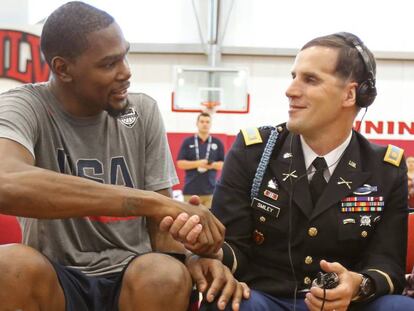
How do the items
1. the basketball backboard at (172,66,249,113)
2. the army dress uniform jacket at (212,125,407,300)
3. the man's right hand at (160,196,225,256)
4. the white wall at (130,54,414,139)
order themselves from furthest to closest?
the white wall at (130,54,414,139) < the basketball backboard at (172,66,249,113) < the army dress uniform jacket at (212,125,407,300) < the man's right hand at (160,196,225,256)

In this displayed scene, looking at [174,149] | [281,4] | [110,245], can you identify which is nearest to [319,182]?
[110,245]

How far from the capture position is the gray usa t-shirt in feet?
6.79

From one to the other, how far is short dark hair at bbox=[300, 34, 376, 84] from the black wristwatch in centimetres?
77

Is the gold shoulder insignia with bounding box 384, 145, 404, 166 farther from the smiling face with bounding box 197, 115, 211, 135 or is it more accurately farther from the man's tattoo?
the smiling face with bounding box 197, 115, 211, 135

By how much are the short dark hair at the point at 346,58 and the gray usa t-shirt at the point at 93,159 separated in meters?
0.71

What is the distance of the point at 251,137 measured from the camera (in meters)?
2.38

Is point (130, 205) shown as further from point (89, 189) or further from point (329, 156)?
point (329, 156)

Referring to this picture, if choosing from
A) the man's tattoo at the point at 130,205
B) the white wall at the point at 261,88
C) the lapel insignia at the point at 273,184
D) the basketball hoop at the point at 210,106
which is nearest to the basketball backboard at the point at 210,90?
the basketball hoop at the point at 210,106

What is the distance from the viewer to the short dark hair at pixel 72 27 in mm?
2092

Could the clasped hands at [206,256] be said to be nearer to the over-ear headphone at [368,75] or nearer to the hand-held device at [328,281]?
the hand-held device at [328,281]

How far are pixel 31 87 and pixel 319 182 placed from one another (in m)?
1.12

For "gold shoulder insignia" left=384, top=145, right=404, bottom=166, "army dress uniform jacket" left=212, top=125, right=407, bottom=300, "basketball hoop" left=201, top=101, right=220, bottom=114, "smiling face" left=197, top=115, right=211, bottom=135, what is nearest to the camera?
"army dress uniform jacket" left=212, top=125, right=407, bottom=300

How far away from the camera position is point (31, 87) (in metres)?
2.13

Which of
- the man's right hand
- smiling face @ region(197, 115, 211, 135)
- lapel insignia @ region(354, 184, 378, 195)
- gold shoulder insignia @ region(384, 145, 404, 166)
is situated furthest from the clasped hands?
smiling face @ region(197, 115, 211, 135)
